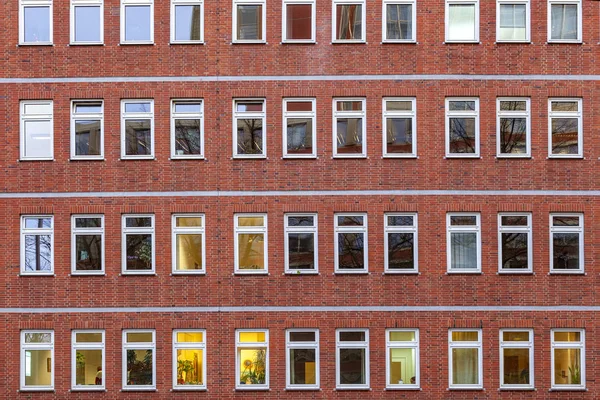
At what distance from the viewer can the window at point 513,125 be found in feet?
70.4

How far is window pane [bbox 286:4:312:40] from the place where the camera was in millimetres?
21609

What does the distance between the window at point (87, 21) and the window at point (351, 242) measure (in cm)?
855

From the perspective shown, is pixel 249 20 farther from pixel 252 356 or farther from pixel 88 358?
pixel 88 358

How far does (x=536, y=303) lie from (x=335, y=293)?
5.53 m

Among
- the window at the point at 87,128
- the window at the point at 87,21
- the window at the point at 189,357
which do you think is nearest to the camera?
the window at the point at 189,357

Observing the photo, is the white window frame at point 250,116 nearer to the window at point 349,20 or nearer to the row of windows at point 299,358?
the window at point 349,20

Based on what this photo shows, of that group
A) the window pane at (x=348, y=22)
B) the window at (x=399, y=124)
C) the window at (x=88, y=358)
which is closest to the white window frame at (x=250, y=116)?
the window pane at (x=348, y=22)

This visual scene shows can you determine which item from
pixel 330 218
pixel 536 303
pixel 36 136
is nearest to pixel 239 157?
pixel 330 218

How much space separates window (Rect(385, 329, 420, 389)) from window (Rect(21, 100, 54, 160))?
36.0ft

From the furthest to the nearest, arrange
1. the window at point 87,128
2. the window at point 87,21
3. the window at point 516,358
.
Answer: the window at point 87,21, the window at point 87,128, the window at point 516,358

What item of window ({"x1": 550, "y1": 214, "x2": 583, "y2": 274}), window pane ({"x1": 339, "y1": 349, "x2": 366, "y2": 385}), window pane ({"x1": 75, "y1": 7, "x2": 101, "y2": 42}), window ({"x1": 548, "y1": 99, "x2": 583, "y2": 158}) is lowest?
window pane ({"x1": 339, "y1": 349, "x2": 366, "y2": 385})

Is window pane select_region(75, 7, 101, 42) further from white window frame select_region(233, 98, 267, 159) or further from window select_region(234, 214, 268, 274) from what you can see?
window select_region(234, 214, 268, 274)

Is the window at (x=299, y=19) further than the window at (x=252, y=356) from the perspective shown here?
Yes

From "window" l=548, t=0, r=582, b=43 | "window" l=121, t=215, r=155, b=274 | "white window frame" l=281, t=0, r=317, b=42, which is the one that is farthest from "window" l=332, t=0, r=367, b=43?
"window" l=121, t=215, r=155, b=274
